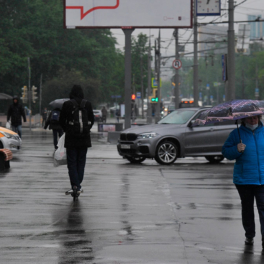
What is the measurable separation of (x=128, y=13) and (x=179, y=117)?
12257 millimetres

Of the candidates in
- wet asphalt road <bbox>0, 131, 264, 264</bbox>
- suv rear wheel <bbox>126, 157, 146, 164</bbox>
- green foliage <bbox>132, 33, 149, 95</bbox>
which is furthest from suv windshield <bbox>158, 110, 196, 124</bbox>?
green foliage <bbox>132, 33, 149, 95</bbox>

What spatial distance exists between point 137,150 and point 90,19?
1341cm

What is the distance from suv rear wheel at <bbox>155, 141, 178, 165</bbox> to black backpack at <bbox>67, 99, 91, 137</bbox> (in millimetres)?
8237

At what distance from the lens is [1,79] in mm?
69875

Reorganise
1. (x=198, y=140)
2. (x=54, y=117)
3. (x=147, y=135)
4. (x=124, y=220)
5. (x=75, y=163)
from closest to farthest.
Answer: (x=124, y=220)
(x=75, y=163)
(x=147, y=135)
(x=198, y=140)
(x=54, y=117)

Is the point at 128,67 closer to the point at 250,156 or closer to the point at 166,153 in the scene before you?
the point at 166,153

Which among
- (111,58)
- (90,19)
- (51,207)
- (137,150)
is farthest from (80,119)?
(111,58)

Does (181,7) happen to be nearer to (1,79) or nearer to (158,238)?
(158,238)

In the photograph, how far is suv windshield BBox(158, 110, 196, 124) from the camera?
68.0ft

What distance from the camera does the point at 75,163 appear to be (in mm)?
11875

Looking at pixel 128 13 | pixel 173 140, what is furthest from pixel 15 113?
pixel 173 140

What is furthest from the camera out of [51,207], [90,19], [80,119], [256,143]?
[90,19]

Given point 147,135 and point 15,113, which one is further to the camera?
point 15,113

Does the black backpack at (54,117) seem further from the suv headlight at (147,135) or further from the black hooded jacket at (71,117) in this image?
the black hooded jacket at (71,117)
